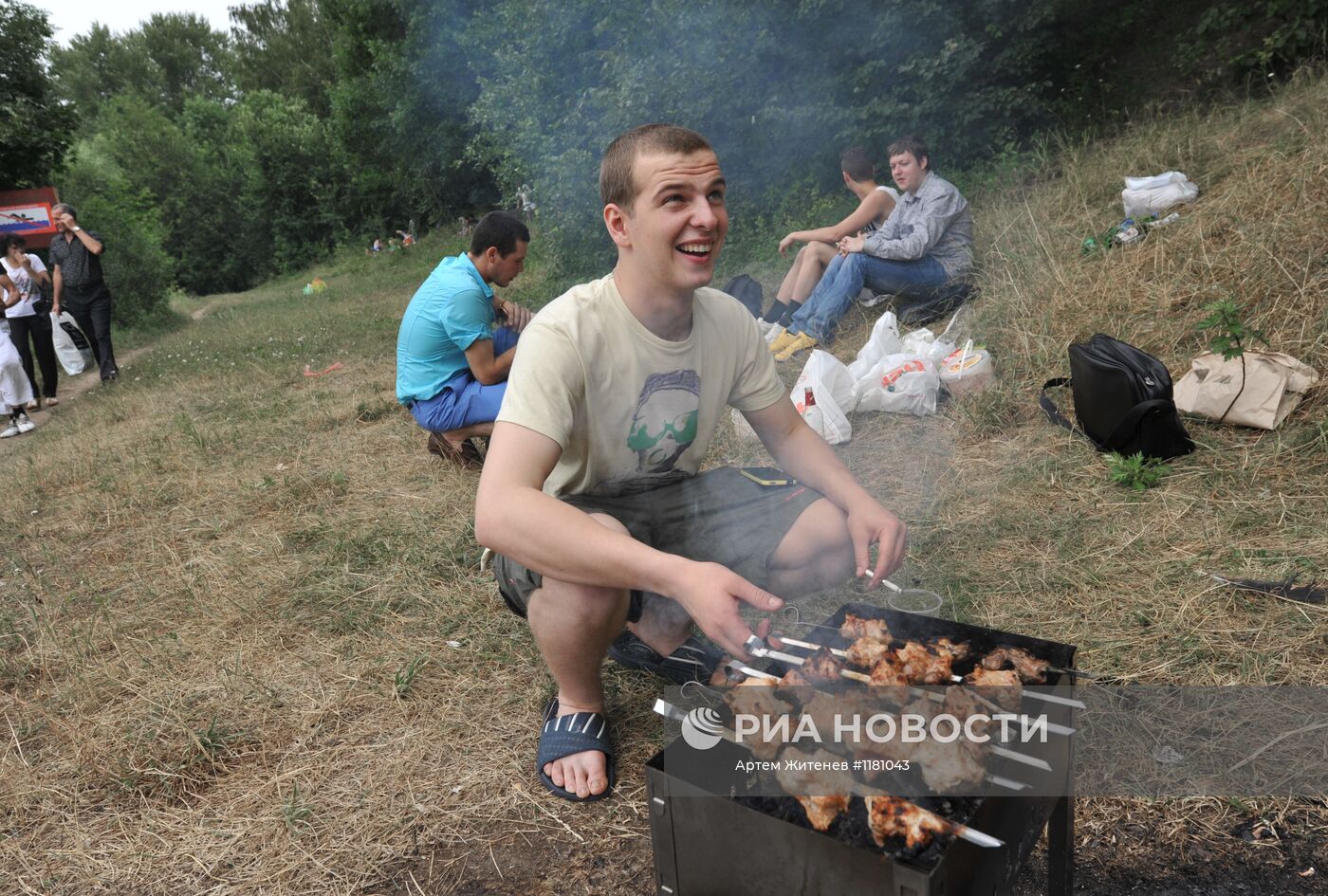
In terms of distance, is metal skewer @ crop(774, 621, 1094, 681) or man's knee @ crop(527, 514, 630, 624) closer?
metal skewer @ crop(774, 621, 1094, 681)

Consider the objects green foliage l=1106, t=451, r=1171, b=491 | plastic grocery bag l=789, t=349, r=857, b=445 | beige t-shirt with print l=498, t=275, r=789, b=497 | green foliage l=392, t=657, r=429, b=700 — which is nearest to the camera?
beige t-shirt with print l=498, t=275, r=789, b=497

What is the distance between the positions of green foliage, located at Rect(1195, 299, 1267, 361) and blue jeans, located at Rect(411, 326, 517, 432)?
3.59 m

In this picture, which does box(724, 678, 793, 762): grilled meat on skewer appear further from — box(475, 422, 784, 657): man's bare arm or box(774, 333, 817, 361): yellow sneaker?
box(774, 333, 817, 361): yellow sneaker

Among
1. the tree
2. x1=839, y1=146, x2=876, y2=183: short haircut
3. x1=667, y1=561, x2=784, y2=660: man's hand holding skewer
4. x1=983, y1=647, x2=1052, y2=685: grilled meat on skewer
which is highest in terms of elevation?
the tree

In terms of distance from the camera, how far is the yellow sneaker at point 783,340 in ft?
20.1

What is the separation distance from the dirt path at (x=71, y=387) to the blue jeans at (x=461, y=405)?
492 cm

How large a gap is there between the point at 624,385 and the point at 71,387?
10.5 meters

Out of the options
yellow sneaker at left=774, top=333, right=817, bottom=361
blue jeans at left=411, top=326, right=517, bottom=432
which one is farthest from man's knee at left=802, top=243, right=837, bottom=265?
blue jeans at left=411, top=326, right=517, bottom=432

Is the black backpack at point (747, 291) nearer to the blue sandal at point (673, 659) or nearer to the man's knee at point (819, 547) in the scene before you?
the blue sandal at point (673, 659)

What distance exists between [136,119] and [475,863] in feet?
150

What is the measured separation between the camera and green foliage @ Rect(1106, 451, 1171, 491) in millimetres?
3484

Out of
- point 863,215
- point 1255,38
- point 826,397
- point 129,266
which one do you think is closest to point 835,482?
point 826,397

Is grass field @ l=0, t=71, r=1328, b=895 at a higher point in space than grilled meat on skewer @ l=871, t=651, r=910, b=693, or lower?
lower

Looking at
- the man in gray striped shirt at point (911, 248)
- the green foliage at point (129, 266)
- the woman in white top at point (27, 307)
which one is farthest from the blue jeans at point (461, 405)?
the green foliage at point (129, 266)
